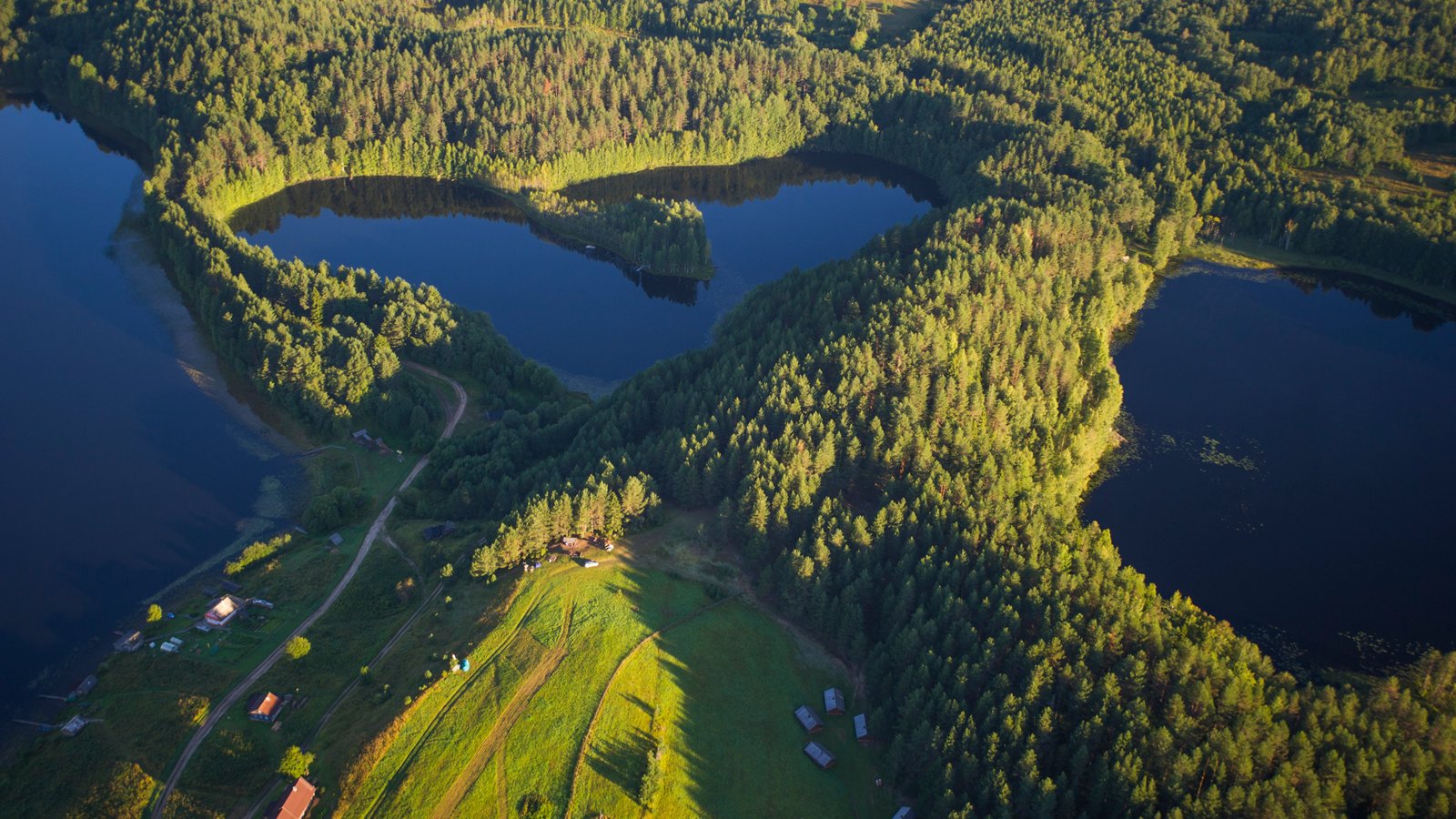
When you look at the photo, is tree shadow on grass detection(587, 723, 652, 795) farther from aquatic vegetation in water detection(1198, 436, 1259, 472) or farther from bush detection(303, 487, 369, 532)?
aquatic vegetation in water detection(1198, 436, 1259, 472)

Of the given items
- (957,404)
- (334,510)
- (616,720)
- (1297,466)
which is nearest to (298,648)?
(334,510)

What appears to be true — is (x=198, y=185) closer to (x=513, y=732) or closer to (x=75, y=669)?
(x=75, y=669)

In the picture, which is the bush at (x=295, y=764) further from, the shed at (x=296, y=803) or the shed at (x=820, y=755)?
the shed at (x=820, y=755)

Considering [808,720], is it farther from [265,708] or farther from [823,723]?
[265,708]

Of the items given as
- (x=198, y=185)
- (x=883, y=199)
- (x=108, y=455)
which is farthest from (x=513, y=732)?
(x=883, y=199)

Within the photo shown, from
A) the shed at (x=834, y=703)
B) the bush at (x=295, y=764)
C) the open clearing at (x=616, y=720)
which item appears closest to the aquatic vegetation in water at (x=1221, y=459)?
the open clearing at (x=616, y=720)

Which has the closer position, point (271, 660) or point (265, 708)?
point (265, 708)

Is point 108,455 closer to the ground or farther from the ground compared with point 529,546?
closer to the ground
